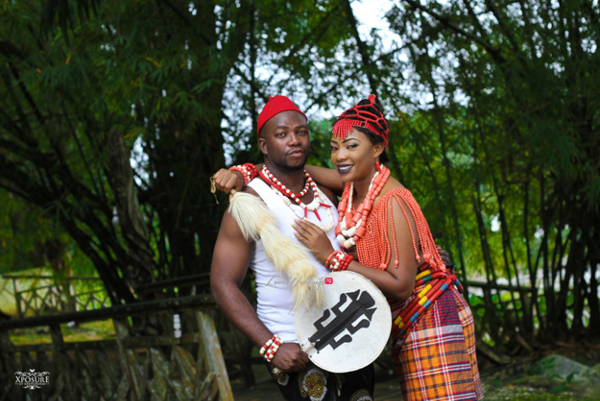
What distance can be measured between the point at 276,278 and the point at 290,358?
27cm

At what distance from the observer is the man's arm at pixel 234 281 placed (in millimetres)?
1713

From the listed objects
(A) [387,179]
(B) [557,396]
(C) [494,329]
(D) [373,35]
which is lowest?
(B) [557,396]

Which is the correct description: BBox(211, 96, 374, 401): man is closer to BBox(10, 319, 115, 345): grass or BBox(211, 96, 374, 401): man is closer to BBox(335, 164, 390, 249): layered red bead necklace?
BBox(335, 164, 390, 249): layered red bead necklace

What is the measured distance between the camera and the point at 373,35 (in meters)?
3.62

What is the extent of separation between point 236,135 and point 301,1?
1124 mm

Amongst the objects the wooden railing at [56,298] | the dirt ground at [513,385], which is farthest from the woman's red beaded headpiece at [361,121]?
the wooden railing at [56,298]

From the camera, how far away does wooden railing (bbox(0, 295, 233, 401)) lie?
2.74 metres

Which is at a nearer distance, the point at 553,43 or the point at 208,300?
the point at 208,300

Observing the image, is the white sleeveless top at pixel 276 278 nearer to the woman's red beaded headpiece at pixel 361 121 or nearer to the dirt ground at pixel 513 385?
the woman's red beaded headpiece at pixel 361 121

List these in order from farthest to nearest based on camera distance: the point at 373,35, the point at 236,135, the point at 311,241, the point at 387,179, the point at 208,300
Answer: the point at 236,135 < the point at 373,35 < the point at 208,300 < the point at 387,179 < the point at 311,241

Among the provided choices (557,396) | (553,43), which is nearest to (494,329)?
(557,396)

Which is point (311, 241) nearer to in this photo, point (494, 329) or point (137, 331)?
point (137, 331)

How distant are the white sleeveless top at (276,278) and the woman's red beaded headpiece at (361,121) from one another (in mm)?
304

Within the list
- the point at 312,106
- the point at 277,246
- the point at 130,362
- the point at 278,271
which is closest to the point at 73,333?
the point at 130,362
